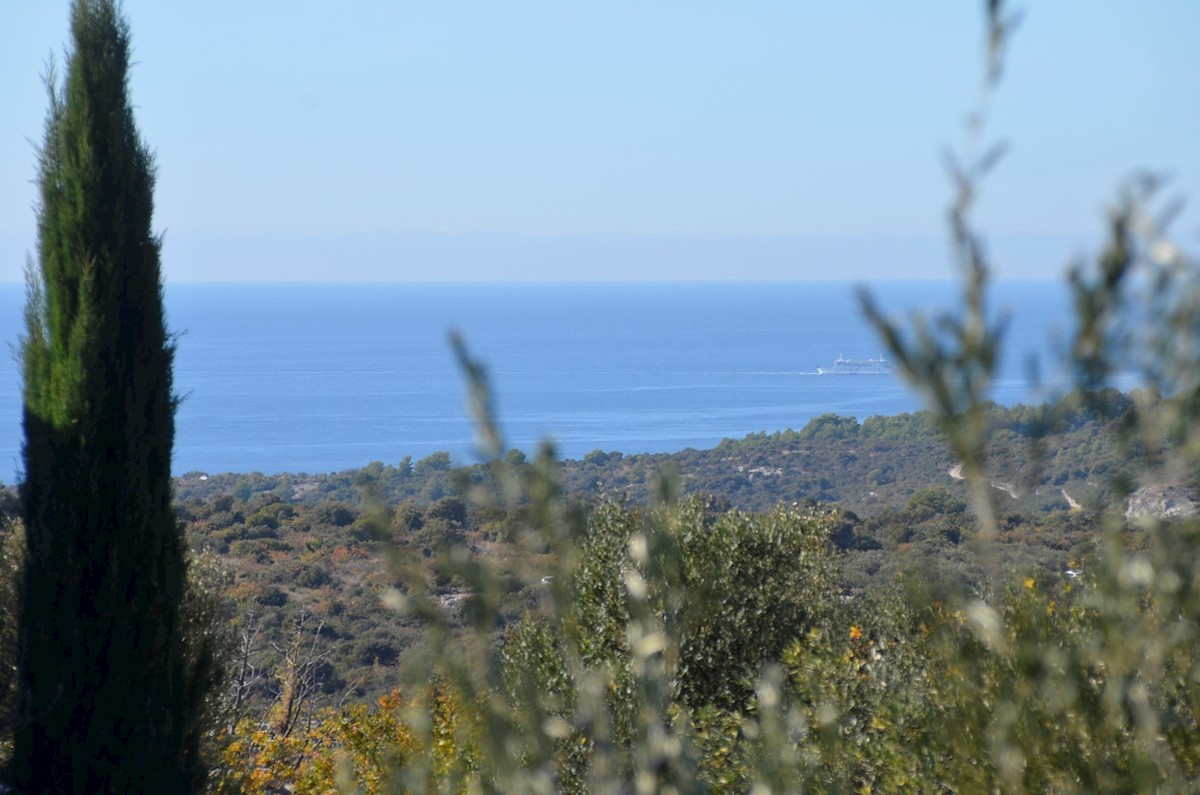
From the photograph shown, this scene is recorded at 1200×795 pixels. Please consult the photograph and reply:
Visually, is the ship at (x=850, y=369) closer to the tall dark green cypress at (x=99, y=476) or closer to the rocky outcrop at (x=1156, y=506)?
the tall dark green cypress at (x=99, y=476)

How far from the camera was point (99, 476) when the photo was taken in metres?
7.77

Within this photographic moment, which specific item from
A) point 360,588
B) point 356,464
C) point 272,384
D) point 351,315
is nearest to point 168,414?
point 360,588

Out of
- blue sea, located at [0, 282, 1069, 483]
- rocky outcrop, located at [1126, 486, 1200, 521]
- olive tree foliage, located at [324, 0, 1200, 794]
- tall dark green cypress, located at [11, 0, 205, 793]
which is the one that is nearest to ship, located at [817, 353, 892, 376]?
blue sea, located at [0, 282, 1069, 483]

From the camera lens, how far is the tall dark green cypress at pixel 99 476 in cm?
761

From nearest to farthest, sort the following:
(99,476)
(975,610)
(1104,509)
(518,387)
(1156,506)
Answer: (975,610) < (1104,509) < (1156,506) < (99,476) < (518,387)

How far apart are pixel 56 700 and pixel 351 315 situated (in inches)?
7020

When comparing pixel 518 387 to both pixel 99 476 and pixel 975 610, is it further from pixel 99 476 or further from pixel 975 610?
pixel 975 610

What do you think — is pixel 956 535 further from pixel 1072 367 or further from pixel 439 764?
pixel 1072 367

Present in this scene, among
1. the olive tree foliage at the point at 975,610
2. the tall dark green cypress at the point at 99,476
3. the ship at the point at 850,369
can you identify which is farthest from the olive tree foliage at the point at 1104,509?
the ship at the point at 850,369

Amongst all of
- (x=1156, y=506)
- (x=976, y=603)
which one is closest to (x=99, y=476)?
(x=1156, y=506)

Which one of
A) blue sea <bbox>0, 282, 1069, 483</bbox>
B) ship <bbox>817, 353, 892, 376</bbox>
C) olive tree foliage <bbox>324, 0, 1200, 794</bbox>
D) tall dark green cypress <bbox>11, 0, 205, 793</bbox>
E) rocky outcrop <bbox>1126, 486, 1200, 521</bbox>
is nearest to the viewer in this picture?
olive tree foliage <bbox>324, 0, 1200, 794</bbox>

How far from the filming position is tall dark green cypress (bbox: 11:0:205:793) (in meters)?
7.61

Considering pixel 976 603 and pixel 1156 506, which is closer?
pixel 976 603

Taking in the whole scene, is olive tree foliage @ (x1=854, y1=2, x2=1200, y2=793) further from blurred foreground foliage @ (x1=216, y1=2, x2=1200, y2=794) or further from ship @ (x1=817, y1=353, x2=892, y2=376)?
ship @ (x1=817, y1=353, x2=892, y2=376)
